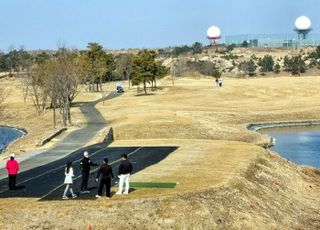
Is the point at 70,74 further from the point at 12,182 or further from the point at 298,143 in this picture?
the point at 12,182

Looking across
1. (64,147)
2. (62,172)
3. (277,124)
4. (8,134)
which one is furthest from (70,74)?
(62,172)

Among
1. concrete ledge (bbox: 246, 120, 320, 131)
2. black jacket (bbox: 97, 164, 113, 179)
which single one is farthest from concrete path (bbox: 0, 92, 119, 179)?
concrete ledge (bbox: 246, 120, 320, 131)

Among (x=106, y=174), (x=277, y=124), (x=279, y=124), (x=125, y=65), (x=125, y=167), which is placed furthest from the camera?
(x=125, y=65)

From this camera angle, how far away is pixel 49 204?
25609 mm

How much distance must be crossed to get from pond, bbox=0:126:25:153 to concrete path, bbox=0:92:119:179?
9142 millimetres

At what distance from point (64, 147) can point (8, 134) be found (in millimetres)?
32405

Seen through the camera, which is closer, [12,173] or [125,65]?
[12,173]

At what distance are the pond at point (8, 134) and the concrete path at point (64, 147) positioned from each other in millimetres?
9142

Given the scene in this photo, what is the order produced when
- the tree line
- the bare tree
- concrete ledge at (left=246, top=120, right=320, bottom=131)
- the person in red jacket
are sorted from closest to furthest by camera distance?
the person in red jacket < the tree line < concrete ledge at (left=246, top=120, right=320, bottom=131) < the bare tree

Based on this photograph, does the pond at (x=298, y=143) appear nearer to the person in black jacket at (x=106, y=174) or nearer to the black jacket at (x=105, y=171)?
the person in black jacket at (x=106, y=174)

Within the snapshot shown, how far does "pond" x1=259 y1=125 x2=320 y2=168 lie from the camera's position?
51719mm

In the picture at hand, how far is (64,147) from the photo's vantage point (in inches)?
1885

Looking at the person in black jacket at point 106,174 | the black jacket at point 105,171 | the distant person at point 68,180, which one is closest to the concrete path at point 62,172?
the distant person at point 68,180

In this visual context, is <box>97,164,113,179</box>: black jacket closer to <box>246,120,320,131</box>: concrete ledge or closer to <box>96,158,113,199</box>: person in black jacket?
<box>96,158,113,199</box>: person in black jacket
